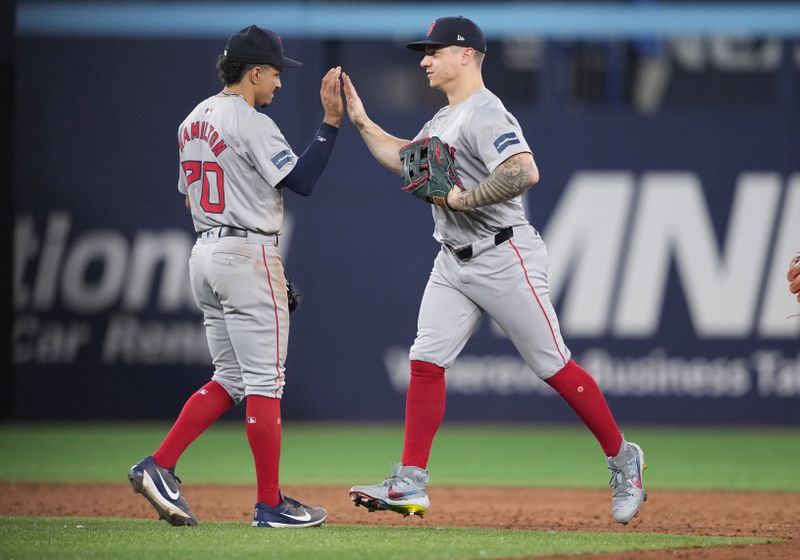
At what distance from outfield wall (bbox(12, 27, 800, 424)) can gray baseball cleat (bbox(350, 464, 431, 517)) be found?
559cm

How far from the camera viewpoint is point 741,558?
14.0ft

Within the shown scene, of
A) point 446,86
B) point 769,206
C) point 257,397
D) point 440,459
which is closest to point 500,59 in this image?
point 769,206

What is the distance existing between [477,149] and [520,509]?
78.5 inches

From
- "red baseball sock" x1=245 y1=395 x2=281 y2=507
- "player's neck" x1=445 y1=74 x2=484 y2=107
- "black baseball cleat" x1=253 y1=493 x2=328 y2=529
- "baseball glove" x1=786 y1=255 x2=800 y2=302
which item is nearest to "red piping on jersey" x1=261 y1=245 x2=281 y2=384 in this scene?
"red baseball sock" x1=245 y1=395 x2=281 y2=507

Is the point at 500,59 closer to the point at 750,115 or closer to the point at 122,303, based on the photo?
the point at 750,115

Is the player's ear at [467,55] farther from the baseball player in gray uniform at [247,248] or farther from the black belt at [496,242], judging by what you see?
the black belt at [496,242]

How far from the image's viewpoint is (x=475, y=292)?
4922 mm

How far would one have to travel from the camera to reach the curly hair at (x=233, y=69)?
15.7 feet

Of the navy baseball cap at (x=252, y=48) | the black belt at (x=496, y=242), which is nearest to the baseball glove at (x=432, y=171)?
the black belt at (x=496, y=242)

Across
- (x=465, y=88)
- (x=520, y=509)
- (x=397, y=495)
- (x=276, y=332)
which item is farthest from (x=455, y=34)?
(x=520, y=509)

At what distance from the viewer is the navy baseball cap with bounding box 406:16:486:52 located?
4.98 meters

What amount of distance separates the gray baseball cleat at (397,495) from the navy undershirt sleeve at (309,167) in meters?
1.15

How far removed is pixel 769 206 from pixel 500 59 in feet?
12.2

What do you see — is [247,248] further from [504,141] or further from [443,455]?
[443,455]
